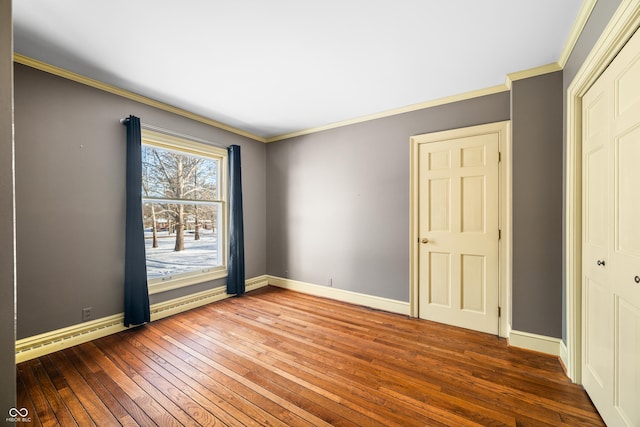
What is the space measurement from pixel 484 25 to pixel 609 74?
80 centimetres

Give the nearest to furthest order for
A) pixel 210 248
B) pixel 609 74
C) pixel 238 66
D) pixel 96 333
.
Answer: pixel 609 74 → pixel 238 66 → pixel 96 333 → pixel 210 248

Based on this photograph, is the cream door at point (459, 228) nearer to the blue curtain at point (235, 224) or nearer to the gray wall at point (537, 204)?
→ the gray wall at point (537, 204)

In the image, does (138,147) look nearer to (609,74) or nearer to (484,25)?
(484,25)

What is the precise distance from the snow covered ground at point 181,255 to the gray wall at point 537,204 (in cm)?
372

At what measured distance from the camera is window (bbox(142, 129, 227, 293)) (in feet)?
10.2

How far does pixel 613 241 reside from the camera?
1.44 meters

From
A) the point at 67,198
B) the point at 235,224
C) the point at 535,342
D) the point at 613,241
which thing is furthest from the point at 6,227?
the point at 535,342

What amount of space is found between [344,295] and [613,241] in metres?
2.77

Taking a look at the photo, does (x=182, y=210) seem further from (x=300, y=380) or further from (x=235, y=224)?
(x=300, y=380)

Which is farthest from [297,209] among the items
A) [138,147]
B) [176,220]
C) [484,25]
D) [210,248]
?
[484,25]

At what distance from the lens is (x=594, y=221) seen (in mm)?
1687

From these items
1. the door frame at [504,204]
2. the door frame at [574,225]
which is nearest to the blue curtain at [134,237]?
the door frame at [504,204]

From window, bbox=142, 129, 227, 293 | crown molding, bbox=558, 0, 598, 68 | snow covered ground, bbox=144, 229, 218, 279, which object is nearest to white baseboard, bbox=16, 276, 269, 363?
window, bbox=142, 129, 227, 293

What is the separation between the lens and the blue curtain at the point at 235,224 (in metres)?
3.81
